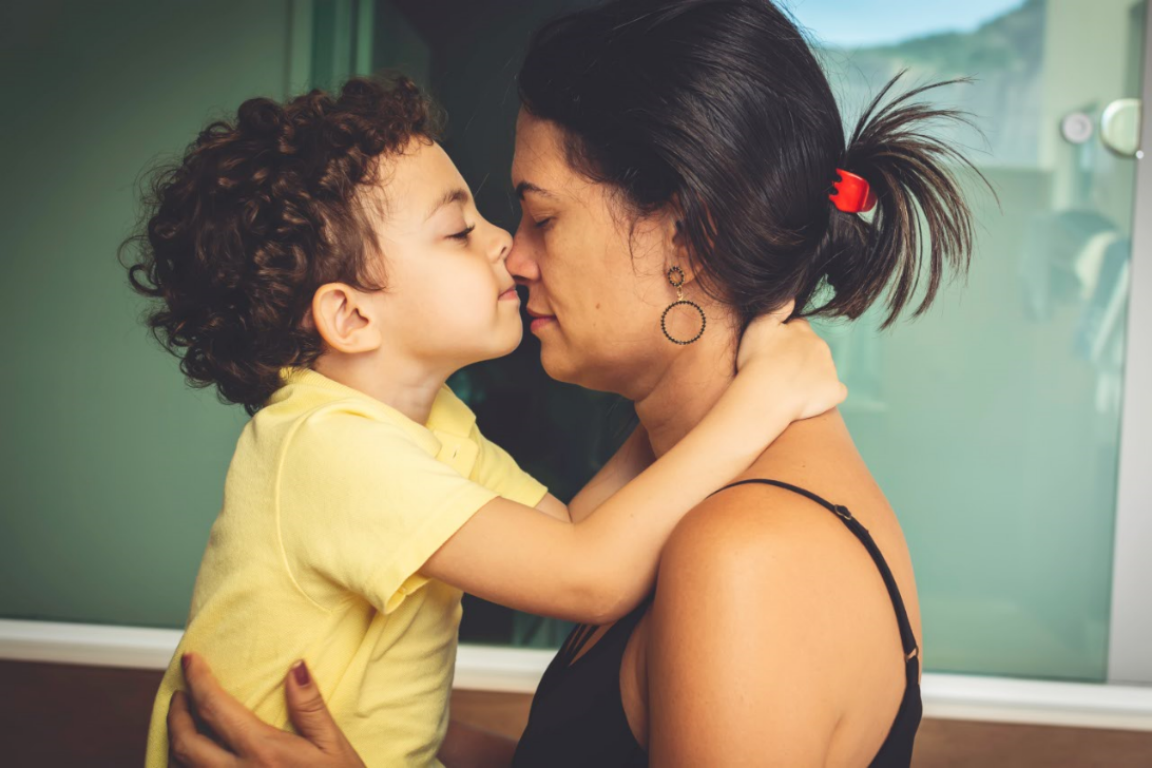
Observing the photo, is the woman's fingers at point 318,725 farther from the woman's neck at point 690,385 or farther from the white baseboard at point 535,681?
the white baseboard at point 535,681

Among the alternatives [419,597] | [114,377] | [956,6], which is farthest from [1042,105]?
[114,377]

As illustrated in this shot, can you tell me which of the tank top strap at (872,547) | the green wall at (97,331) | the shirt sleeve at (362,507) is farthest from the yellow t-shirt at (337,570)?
the green wall at (97,331)

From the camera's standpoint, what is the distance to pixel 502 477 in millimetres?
1433

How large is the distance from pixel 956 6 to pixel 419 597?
2.08 metres

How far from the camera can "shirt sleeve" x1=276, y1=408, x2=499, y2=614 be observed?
1.01 m

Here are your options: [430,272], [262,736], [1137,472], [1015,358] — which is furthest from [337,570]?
[1137,472]

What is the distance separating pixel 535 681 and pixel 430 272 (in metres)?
1.63

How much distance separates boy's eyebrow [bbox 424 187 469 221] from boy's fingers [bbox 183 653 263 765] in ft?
2.15

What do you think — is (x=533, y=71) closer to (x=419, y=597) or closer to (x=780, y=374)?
(x=780, y=374)

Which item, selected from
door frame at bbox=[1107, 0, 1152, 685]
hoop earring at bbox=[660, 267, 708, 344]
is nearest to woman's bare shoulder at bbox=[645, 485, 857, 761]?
hoop earring at bbox=[660, 267, 708, 344]

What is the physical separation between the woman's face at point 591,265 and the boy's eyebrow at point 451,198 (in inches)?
5.7

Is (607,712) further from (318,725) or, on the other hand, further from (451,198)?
(451,198)

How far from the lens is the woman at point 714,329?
0.81m

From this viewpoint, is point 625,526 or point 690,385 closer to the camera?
point 625,526
